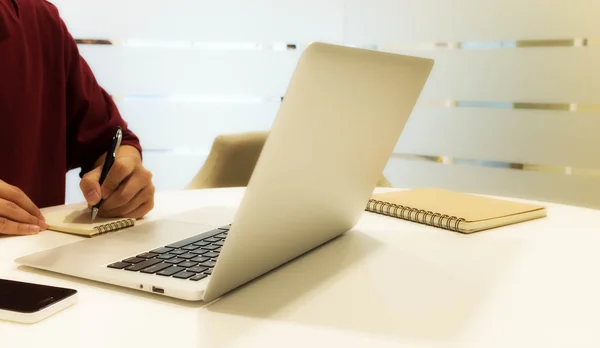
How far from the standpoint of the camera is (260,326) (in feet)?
1.64

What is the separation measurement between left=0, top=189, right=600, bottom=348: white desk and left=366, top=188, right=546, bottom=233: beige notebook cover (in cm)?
8

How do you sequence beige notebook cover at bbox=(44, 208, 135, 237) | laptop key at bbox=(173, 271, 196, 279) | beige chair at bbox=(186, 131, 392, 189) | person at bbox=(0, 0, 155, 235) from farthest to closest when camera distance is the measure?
1. beige chair at bbox=(186, 131, 392, 189)
2. person at bbox=(0, 0, 155, 235)
3. beige notebook cover at bbox=(44, 208, 135, 237)
4. laptop key at bbox=(173, 271, 196, 279)

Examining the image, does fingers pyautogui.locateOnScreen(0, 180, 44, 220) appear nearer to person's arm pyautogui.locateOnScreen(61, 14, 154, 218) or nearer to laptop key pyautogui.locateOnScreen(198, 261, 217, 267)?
person's arm pyautogui.locateOnScreen(61, 14, 154, 218)

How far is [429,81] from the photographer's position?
Answer: 241cm

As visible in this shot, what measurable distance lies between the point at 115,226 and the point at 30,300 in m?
0.33

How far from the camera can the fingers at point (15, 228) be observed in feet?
2.61

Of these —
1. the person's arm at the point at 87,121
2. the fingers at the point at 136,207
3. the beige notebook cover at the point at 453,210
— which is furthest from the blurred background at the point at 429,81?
the fingers at the point at 136,207

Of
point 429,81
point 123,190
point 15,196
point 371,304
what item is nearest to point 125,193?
point 123,190

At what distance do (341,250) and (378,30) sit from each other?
1941 mm

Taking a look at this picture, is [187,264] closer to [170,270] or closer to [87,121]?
[170,270]

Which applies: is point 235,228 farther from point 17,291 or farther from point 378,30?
point 378,30

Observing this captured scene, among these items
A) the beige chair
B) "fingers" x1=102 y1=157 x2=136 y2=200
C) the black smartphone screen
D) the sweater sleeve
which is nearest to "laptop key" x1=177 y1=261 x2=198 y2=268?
the black smartphone screen

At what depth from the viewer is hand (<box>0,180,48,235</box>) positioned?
798 millimetres

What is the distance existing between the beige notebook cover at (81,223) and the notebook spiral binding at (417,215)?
44cm
